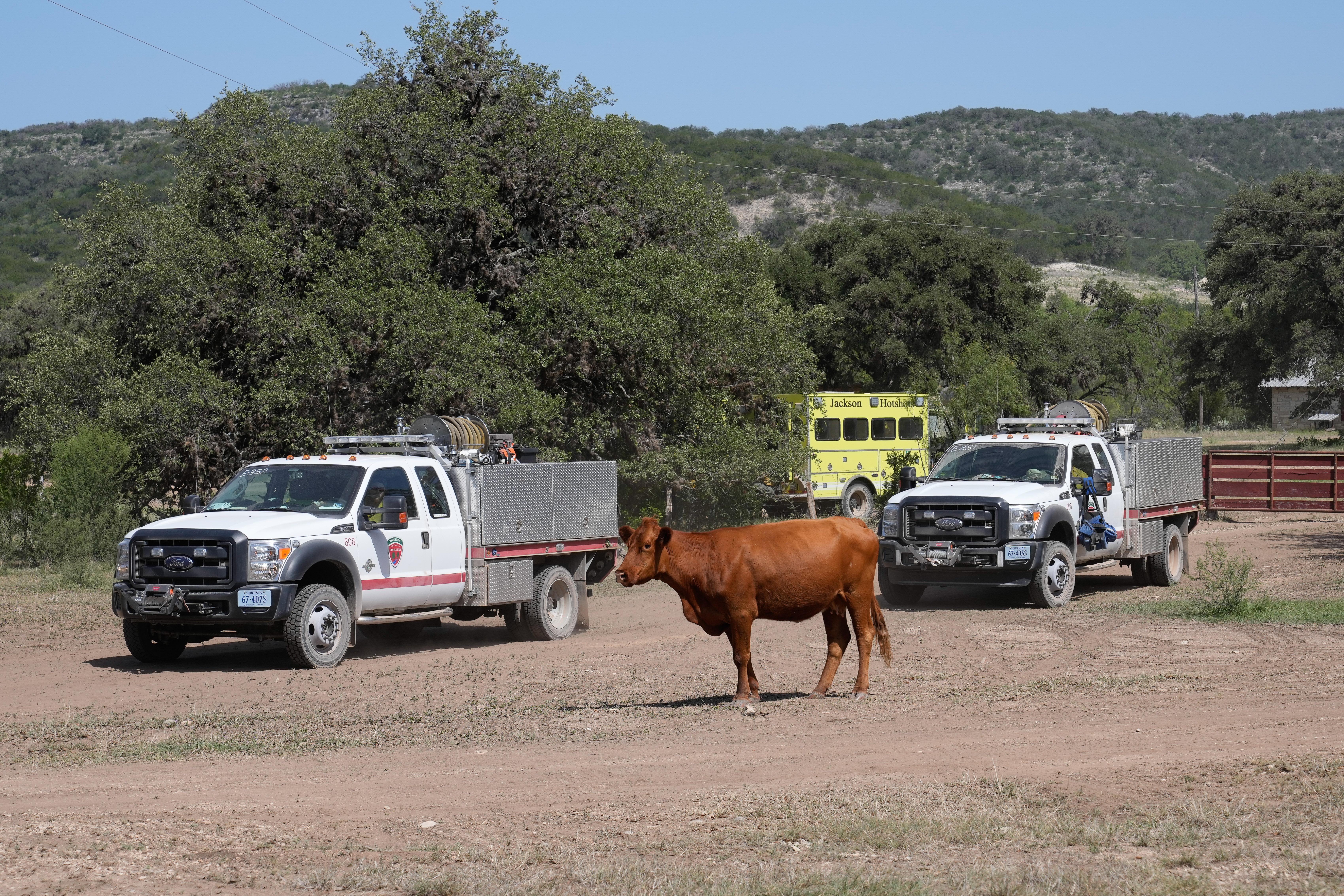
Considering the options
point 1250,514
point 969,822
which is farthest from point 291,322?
point 1250,514

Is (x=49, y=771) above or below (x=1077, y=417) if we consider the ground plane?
below

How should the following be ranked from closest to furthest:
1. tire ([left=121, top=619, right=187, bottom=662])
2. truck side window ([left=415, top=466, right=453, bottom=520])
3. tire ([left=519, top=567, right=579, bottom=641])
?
tire ([left=121, top=619, right=187, bottom=662]), truck side window ([left=415, top=466, right=453, bottom=520]), tire ([left=519, top=567, right=579, bottom=641])

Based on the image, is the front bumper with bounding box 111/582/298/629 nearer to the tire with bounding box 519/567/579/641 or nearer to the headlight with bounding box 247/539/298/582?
the headlight with bounding box 247/539/298/582

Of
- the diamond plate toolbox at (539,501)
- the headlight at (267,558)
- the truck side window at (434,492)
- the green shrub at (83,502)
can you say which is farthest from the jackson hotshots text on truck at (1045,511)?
the green shrub at (83,502)

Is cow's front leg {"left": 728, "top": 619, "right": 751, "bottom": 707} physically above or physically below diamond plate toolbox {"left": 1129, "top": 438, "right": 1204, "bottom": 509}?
below

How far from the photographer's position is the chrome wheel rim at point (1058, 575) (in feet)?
60.7

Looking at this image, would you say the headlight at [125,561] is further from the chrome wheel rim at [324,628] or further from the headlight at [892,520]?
the headlight at [892,520]

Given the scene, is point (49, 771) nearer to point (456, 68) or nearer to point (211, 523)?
point (211, 523)

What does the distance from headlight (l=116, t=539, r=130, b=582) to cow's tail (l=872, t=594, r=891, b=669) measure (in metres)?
7.05

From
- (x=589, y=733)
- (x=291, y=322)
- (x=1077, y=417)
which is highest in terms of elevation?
(x=291, y=322)

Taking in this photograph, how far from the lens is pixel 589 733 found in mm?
10297

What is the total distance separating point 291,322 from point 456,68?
662 cm

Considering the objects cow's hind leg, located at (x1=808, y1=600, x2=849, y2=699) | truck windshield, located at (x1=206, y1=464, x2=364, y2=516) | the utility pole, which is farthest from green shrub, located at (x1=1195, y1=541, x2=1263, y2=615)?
the utility pole

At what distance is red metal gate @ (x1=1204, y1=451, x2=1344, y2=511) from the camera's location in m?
35.0
